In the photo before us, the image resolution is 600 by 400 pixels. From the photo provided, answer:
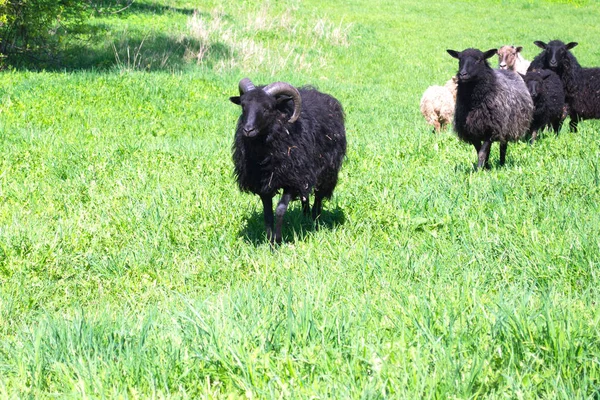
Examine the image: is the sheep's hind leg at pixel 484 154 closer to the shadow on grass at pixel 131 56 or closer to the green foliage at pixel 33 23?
the shadow on grass at pixel 131 56

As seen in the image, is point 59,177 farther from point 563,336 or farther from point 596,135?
point 596,135

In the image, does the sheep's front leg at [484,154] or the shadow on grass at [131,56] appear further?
the shadow on grass at [131,56]

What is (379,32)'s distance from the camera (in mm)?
27547

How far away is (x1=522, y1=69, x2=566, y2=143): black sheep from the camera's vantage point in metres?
9.82

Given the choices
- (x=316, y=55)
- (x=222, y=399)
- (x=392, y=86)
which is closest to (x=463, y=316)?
(x=222, y=399)

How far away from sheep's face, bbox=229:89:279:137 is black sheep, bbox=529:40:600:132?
301 inches

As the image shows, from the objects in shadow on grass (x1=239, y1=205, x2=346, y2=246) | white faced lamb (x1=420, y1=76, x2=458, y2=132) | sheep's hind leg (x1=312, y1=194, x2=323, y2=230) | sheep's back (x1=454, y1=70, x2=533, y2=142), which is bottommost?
shadow on grass (x1=239, y1=205, x2=346, y2=246)

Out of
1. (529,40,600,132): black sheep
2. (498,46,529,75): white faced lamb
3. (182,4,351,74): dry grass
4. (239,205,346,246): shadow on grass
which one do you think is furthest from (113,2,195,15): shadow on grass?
(239,205,346,246): shadow on grass

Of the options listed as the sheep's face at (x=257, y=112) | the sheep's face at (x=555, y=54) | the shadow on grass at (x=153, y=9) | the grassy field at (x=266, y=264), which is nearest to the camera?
the grassy field at (x=266, y=264)

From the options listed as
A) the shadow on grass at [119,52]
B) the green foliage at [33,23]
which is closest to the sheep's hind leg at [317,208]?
the shadow on grass at [119,52]

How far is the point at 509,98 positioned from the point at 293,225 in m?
3.68

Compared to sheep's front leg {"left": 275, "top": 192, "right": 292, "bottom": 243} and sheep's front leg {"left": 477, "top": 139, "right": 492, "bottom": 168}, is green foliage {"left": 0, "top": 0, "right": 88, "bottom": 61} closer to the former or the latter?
sheep's front leg {"left": 275, "top": 192, "right": 292, "bottom": 243}

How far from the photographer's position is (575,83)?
1114 cm

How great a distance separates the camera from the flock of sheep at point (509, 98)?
7.64m
